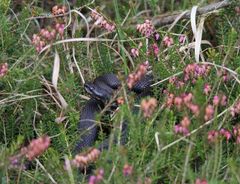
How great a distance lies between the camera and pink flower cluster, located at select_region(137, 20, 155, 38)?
4.74 m

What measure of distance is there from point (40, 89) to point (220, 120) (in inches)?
51.2

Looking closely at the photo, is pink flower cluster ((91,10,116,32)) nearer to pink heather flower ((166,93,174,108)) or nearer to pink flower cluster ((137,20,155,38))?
pink flower cluster ((137,20,155,38))

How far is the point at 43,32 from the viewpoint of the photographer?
12.8 ft

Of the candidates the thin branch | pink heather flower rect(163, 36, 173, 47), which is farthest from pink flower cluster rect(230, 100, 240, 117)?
the thin branch

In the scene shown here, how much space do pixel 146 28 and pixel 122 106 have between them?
4.47 feet

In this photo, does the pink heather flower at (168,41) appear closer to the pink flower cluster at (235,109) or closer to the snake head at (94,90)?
the snake head at (94,90)

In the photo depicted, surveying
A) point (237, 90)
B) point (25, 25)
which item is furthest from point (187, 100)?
point (25, 25)

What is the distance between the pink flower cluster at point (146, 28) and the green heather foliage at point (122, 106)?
0.21ft

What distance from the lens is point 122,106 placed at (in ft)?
11.7

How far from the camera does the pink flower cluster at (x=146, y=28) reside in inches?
187

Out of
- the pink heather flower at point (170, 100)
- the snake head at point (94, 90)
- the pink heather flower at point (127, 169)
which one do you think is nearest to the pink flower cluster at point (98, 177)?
the pink heather flower at point (127, 169)

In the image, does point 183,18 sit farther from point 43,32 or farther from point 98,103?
point 43,32

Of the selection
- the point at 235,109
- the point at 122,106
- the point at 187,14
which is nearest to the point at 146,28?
the point at 187,14

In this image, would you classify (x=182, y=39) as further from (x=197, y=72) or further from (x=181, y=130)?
(x=181, y=130)
